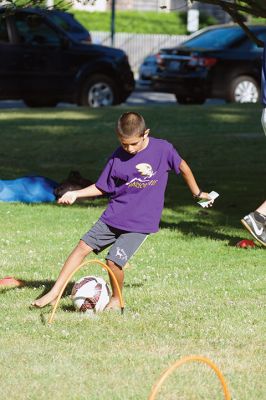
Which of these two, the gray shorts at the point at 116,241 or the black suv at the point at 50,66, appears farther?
the black suv at the point at 50,66

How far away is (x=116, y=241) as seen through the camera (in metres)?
7.38

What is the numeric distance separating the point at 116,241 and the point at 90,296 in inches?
15.6

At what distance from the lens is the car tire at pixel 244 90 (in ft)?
77.1

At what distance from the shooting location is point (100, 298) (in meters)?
7.36

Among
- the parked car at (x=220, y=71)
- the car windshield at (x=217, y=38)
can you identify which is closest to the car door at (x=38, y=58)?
the parked car at (x=220, y=71)

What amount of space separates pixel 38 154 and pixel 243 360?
10.1m

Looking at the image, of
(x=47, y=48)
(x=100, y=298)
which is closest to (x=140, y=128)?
(x=100, y=298)

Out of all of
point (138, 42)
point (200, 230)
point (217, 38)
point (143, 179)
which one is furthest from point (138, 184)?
point (138, 42)

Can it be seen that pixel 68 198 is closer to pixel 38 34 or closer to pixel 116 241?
pixel 116 241

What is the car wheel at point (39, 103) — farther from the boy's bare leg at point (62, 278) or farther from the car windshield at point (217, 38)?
the boy's bare leg at point (62, 278)

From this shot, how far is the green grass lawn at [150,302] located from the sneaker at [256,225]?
17 cm

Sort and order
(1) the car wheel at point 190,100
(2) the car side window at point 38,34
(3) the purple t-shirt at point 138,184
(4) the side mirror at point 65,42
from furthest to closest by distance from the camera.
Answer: (1) the car wheel at point 190,100 → (4) the side mirror at point 65,42 → (2) the car side window at point 38,34 → (3) the purple t-shirt at point 138,184

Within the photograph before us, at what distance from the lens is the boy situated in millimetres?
7246

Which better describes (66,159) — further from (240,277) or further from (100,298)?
(100,298)
